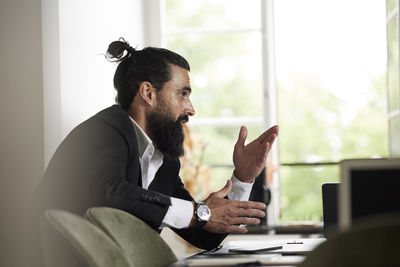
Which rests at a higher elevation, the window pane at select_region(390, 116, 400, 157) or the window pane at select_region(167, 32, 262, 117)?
the window pane at select_region(167, 32, 262, 117)

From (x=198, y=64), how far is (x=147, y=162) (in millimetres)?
2608

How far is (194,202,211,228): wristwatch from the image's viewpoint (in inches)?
101

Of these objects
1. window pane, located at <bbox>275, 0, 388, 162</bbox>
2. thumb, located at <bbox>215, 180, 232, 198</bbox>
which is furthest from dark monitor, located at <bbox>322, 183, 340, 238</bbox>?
window pane, located at <bbox>275, 0, 388, 162</bbox>

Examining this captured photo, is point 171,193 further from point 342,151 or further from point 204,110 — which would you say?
point 342,151

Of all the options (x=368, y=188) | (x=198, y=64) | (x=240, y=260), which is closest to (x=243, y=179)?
(x=240, y=260)

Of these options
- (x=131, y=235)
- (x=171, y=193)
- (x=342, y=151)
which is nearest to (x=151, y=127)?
(x=171, y=193)

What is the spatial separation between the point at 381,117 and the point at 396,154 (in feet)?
19.1

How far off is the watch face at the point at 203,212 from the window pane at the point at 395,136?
2379 millimetres

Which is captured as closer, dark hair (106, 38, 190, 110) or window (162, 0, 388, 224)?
dark hair (106, 38, 190, 110)

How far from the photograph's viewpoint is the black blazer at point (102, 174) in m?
2.50

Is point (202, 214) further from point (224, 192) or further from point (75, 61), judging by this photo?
point (75, 61)

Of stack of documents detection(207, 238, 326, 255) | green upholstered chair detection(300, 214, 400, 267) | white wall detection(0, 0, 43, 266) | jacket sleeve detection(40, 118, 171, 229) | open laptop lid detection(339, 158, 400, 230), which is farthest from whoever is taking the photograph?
white wall detection(0, 0, 43, 266)

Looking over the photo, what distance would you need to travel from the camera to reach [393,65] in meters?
4.81

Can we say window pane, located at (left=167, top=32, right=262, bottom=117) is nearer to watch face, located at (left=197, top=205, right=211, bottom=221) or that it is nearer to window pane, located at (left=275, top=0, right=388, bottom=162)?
window pane, located at (left=275, top=0, right=388, bottom=162)
